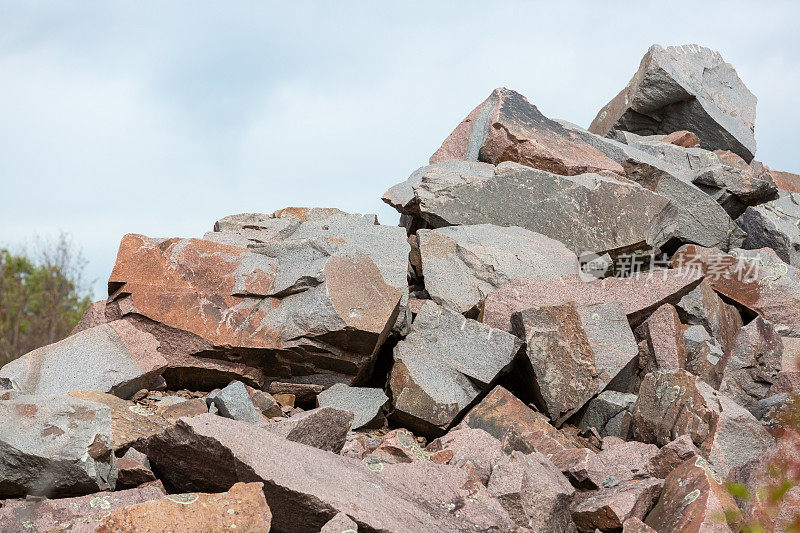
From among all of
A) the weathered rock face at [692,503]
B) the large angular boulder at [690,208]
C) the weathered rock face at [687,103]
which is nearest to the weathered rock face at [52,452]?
the weathered rock face at [692,503]

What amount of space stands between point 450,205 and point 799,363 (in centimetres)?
689

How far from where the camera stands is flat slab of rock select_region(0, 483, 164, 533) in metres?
3.29

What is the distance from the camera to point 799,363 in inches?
62.5

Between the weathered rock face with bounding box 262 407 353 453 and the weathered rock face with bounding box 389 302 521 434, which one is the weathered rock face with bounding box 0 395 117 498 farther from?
the weathered rock face with bounding box 389 302 521 434

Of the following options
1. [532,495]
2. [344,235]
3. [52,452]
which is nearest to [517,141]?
[344,235]

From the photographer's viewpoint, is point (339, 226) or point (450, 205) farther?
point (450, 205)

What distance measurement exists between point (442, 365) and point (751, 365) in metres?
2.79

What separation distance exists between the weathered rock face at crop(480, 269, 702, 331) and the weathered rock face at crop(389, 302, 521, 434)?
46 cm

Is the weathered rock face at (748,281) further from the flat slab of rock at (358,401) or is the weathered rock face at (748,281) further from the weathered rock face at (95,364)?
the weathered rock face at (95,364)

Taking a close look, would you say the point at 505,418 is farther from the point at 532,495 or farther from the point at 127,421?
the point at 127,421

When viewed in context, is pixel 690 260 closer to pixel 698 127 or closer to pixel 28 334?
pixel 698 127

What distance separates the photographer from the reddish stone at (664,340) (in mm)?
6590

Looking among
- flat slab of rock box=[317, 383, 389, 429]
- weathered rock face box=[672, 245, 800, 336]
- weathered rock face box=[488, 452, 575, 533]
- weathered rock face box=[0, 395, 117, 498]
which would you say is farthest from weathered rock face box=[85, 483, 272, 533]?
weathered rock face box=[672, 245, 800, 336]

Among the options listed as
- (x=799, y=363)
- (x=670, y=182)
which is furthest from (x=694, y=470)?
(x=670, y=182)
